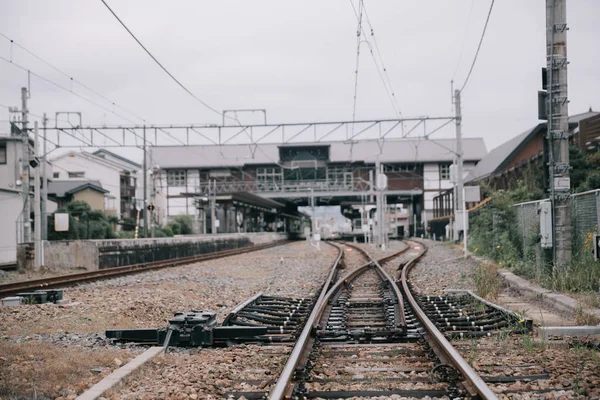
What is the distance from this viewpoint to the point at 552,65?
10227mm

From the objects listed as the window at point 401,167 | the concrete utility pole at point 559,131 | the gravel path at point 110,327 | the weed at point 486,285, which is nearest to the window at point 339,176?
the window at point 401,167

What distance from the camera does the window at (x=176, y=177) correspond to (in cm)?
6316

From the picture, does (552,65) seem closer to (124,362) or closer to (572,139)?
(124,362)

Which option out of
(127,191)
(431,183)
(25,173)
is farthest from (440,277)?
(127,191)

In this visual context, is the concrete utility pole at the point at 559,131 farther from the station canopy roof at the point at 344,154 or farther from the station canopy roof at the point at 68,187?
the station canopy roof at the point at 344,154

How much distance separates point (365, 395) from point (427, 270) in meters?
12.5

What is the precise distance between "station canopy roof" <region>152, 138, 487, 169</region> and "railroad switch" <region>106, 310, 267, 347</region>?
2048 inches

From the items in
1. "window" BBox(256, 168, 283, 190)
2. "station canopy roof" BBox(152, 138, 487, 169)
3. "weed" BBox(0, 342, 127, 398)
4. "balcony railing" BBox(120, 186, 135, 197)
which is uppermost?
"station canopy roof" BBox(152, 138, 487, 169)

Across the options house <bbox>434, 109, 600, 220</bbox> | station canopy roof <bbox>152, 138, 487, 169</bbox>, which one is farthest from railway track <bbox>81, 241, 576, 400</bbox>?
station canopy roof <bbox>152, 138, 487, 169</bbox>

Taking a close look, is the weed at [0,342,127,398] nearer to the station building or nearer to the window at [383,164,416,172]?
the station building

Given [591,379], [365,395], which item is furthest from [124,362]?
[591,379]

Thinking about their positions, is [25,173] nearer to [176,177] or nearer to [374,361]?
[374,361]

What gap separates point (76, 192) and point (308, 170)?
75.7 ft

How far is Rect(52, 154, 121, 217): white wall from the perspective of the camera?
61812mm
